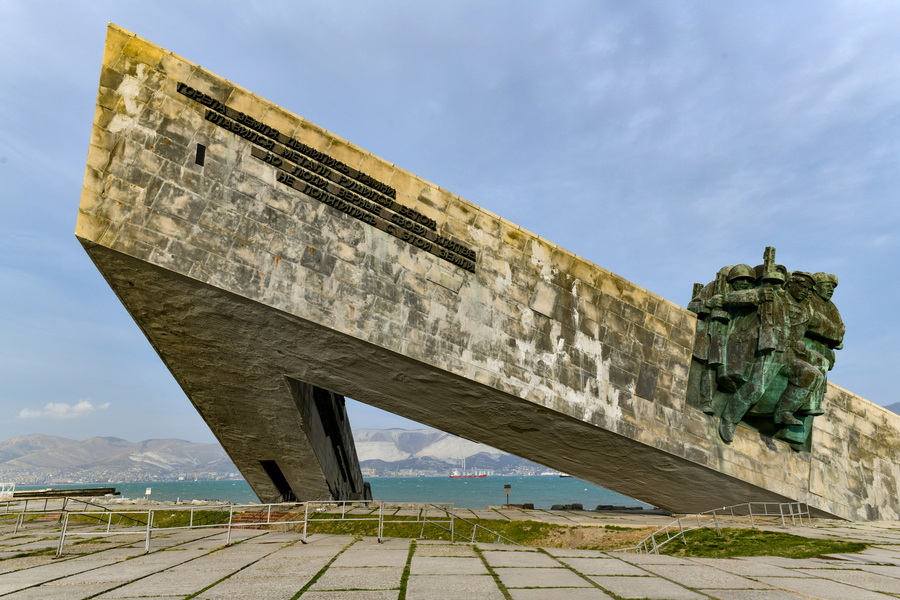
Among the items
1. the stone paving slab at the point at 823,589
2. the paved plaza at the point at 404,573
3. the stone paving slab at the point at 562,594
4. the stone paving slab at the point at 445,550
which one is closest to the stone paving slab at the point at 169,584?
the paved plaza at the point at 404,573

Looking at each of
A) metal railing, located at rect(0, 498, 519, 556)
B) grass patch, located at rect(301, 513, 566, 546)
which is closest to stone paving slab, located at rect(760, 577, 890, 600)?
grass patch, located at rect(301, 513, 566, 546)

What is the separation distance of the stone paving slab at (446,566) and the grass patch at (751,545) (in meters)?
4.92

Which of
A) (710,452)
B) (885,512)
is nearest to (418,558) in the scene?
(710,452)

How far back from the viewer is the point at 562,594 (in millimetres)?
5660

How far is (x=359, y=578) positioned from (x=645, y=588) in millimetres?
3424

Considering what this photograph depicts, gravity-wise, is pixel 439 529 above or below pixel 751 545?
below

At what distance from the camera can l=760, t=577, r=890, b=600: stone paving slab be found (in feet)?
Answer: 18.5

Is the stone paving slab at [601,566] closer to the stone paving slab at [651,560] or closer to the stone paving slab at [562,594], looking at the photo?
the stone paving slab at [651,560]

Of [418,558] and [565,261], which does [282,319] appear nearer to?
[418,558]

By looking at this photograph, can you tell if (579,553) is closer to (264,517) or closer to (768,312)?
(264,517)

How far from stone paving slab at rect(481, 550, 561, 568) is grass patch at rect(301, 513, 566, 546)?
1981 millimetres

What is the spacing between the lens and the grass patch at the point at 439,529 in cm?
1090

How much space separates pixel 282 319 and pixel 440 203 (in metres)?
4.39

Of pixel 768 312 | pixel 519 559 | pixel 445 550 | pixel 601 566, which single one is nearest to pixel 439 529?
pixel 445 550
